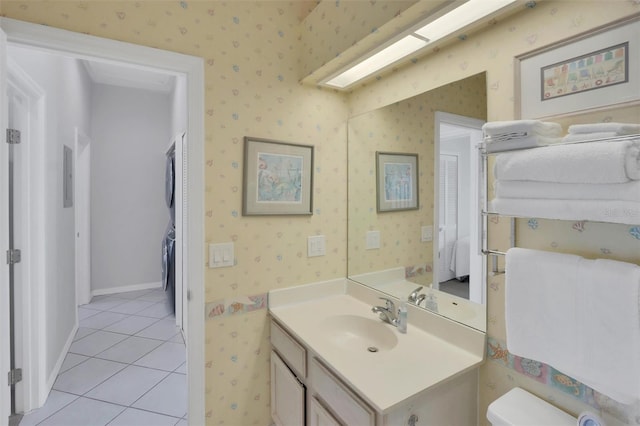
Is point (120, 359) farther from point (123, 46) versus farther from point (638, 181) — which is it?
point (638, 181)

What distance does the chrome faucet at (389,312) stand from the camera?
59.6 inches

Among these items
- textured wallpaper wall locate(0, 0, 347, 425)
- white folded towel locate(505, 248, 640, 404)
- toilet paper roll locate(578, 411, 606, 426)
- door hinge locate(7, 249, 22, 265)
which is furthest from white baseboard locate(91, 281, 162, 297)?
toilet paper roll locate(578, 411, 606, 426)

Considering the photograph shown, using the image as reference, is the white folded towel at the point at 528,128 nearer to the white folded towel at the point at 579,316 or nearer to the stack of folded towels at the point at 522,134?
the stack of folded towels at the point at 522,134

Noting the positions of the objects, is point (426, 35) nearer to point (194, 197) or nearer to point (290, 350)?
point (194, 197)

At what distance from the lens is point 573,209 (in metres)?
0.81

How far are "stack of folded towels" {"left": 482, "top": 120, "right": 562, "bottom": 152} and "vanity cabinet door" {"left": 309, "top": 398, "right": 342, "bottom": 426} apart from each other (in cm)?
116

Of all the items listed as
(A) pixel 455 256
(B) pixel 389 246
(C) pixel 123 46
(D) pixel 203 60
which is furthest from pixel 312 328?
(C) pixel 123 46

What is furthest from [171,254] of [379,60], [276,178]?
[379,60]

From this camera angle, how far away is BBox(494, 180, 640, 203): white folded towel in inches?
28.4

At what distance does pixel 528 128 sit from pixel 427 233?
2.36 ft

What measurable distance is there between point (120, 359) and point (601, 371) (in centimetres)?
315

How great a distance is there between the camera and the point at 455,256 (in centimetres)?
137

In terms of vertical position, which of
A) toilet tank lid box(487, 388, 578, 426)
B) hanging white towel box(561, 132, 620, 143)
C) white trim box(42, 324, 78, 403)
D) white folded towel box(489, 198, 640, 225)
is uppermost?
hanging white towel box(561, 132, 620, 143)

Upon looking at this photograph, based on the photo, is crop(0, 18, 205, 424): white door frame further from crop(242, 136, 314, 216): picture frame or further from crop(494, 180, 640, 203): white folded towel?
crop(494, 180, 640, 203): white folded towel
